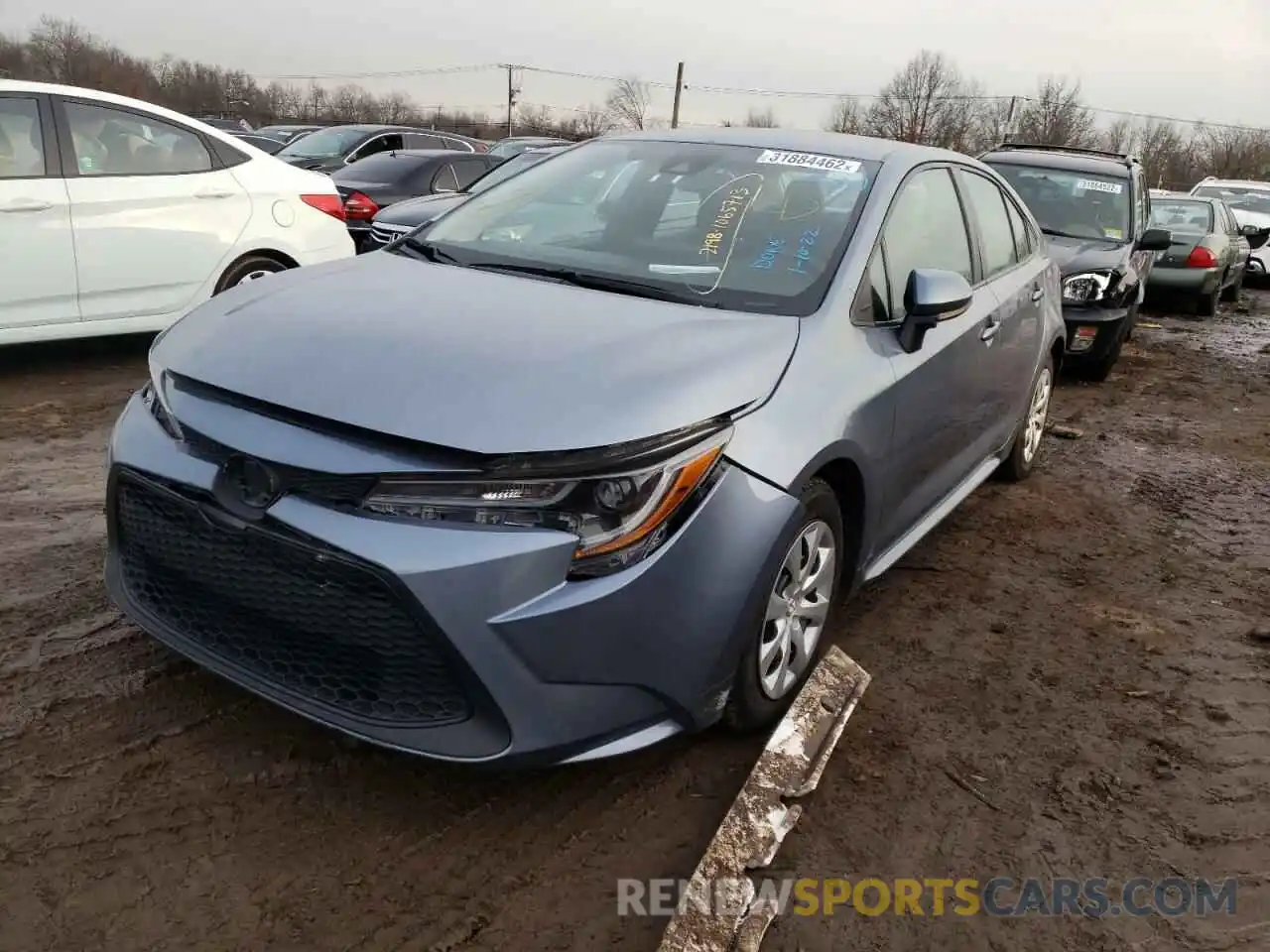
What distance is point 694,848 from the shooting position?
242 cm

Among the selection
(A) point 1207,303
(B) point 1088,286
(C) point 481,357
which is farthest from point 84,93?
(A) point 1207,303

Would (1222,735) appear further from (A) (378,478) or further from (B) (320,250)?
(B) (320,250)

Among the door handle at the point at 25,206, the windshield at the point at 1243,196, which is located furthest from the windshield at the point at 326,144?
the windshield at the point at 1243,196

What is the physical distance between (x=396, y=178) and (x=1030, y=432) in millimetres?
6707

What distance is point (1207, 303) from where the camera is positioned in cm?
1267

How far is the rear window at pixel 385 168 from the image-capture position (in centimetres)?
973

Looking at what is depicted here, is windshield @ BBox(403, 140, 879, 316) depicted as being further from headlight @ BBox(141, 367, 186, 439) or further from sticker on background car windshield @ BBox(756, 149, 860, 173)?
headlight @ BBox(141, 367, 186, 439)

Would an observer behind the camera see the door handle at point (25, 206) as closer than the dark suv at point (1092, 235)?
Yes

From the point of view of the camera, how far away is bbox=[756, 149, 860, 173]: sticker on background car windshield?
3504 mm

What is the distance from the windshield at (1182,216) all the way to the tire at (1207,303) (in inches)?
30.0

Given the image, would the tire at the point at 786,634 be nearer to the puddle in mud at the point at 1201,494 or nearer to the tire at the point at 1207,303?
the puddle in mud at the point at 1201,494

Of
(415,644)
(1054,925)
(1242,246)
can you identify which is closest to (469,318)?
(415,644)

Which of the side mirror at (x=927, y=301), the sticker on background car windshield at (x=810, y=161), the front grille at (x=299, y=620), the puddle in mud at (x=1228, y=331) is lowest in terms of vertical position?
the puddle in mud at (x=1228, y=331)

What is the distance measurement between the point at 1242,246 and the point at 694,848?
14753 mm
